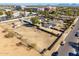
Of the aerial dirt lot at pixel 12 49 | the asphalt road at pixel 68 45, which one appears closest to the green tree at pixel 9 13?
the aerial dirt lot at pixel 12 49

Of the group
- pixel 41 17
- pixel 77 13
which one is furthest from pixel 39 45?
pixel 77 13

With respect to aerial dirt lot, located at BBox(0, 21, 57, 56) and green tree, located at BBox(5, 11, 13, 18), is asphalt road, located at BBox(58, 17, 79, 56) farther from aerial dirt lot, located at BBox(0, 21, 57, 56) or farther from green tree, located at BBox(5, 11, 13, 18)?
green tree, located at BBox(5, 11, 13, 18)

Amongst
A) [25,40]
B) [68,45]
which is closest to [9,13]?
[25,40]

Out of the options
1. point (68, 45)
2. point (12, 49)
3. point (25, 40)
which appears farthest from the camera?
point (25, 40)

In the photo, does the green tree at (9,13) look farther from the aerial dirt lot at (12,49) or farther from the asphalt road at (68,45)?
the asphalt road at (68,45)

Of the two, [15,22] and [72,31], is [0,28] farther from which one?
[72,31]

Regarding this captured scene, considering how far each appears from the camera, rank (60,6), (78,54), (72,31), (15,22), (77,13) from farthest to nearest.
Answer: (72,31) < (15,22) < (77,13) < (60,6) < (78,54)

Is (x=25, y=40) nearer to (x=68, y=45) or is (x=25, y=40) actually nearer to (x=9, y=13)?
(x=9, y=13)

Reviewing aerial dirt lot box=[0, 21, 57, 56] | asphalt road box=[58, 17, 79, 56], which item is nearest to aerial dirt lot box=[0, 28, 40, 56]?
aerial dirt lot box=[0, 21, 57, 56]
